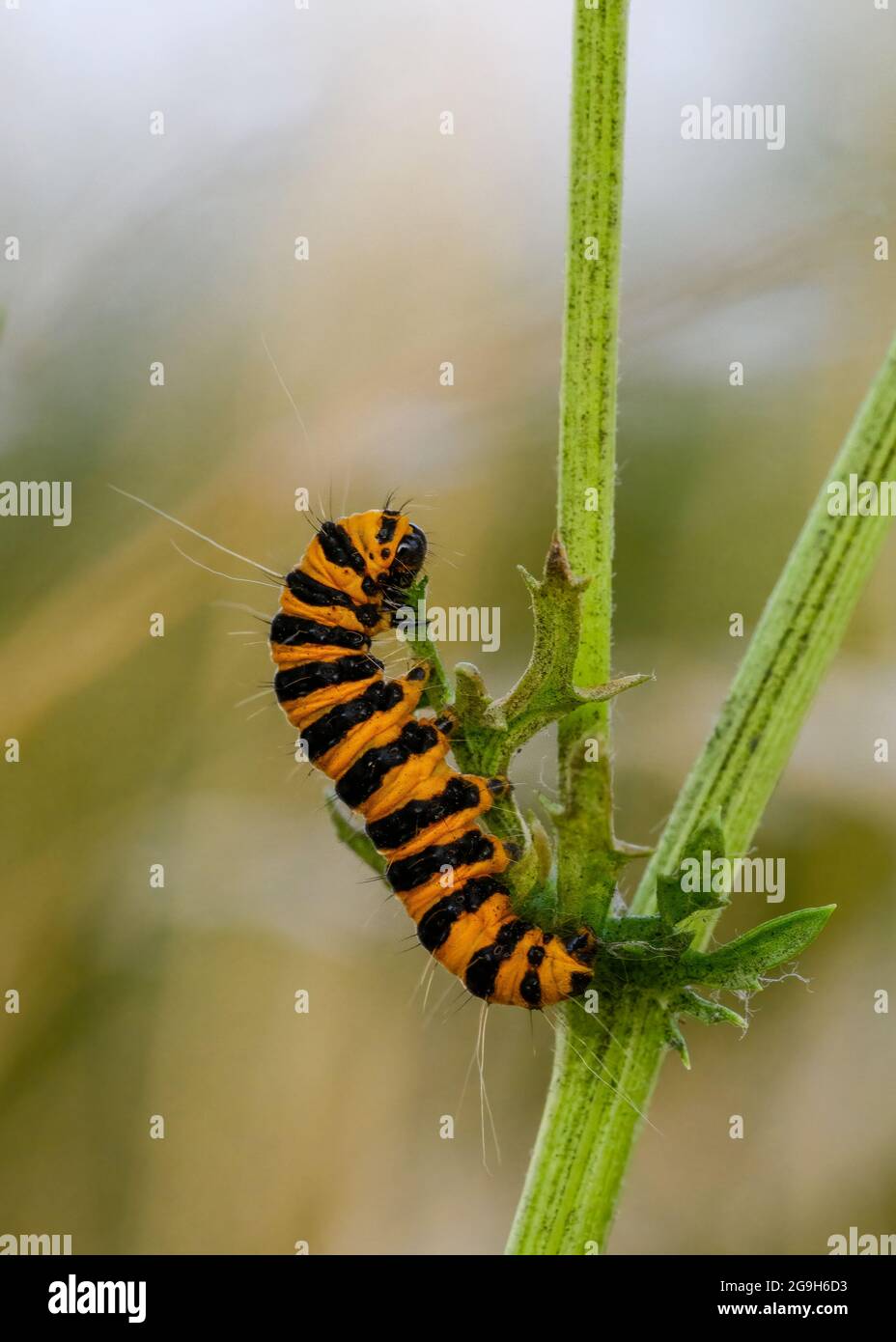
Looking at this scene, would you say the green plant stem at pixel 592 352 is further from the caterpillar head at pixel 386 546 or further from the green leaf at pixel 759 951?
the caterpillar head at pixel 386 546

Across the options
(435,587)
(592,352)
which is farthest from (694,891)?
(435,587)

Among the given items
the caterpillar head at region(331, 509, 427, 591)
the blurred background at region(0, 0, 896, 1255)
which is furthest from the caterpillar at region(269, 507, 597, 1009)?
the blurred background at region(0, 0, 896, 1255)

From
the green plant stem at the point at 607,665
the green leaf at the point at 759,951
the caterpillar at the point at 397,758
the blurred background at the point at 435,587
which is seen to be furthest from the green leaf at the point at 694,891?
the blurred background at the point at 435,587

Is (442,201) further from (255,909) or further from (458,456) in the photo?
(255,909)

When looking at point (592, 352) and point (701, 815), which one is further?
point (701, 815)

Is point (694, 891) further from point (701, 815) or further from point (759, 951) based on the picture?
point (701, 815)

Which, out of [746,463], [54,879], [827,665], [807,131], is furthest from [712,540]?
[54,879]
